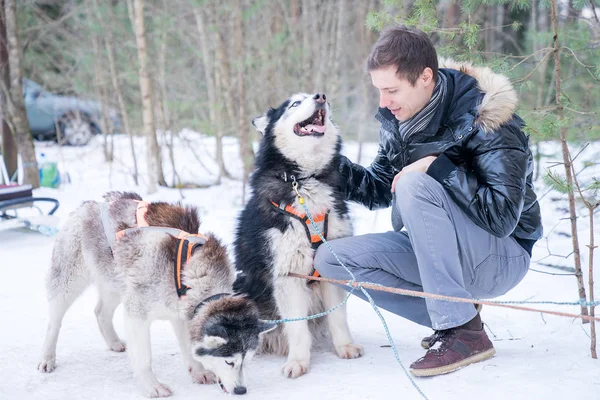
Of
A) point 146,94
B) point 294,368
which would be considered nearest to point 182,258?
point 294,368

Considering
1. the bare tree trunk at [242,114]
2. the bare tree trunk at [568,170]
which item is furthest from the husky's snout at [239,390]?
the bare tree trunk at [242,114]

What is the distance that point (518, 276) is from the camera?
2.38 m

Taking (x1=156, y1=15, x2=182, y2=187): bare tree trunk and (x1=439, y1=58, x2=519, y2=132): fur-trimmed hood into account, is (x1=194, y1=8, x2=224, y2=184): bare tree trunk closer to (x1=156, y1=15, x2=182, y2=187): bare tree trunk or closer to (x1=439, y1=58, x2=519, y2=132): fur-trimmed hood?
(x1=156, y1=15, x2=182, y2=187): bare tree trunk

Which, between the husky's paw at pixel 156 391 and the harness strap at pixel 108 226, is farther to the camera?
the harness strap at pixel 108 226

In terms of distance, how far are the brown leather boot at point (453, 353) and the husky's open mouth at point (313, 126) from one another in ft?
3.56

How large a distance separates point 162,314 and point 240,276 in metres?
0.49

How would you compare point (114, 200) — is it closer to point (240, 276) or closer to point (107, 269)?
point (107, 269)

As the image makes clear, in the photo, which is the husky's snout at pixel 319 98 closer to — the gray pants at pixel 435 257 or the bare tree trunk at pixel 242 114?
the gray pants at pixel 435 257

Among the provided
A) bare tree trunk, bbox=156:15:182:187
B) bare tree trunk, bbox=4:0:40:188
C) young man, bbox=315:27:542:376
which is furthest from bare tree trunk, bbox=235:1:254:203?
young man, bbox=315:27:542:376

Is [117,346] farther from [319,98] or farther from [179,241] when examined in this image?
[319,98]

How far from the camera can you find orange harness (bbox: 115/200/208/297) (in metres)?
2.32

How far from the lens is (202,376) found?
7.89 ft

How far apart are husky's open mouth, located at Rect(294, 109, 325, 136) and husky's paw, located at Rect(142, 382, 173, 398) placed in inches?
51.2

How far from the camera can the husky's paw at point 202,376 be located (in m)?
2.40
